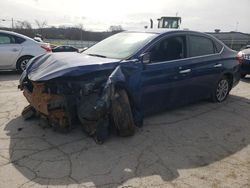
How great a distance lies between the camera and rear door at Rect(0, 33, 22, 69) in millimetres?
9164

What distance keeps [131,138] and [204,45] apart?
285cm

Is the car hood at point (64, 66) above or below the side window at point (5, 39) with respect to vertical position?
below

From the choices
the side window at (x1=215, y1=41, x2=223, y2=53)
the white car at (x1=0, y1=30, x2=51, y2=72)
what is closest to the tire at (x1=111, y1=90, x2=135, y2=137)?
the side window at (x1=215, y1=41, x2=223, y2=53)

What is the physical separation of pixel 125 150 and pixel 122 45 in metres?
1.96

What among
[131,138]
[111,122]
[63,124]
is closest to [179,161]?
[131,138]

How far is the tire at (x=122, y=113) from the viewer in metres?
4.07

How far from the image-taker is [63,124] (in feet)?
13.9

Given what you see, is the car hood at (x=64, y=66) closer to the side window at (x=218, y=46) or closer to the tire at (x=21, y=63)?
the side window at (x=218, y=46)

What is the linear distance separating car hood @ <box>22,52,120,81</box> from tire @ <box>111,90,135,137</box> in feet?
1.52

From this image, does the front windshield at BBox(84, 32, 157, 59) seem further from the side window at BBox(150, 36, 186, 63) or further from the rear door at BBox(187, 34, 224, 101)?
the rear door at BBox(187, 34, 224, 101)

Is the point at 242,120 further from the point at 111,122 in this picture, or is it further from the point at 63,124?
the point at 63,124

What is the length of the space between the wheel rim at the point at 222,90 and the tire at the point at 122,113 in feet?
10.2

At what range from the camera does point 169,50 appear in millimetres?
5055

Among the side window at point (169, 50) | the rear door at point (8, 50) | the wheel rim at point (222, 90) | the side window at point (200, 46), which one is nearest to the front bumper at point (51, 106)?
the side window at point (169, 50)
